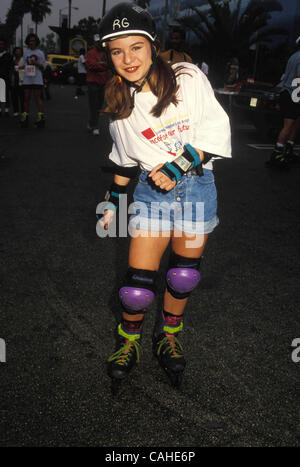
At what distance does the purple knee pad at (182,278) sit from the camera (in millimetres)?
2221

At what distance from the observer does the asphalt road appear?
1969 millimetres

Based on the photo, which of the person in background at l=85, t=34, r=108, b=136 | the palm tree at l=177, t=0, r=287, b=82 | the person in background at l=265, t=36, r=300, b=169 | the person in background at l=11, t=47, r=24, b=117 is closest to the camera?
the person in background at l=265, t=36, r=300, b=169

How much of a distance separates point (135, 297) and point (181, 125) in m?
0.89

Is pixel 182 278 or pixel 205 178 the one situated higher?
pixel 205 178

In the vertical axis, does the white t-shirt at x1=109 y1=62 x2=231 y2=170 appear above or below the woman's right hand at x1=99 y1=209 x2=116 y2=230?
above

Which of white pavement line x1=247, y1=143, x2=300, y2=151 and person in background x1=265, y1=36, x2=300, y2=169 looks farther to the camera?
white pavement line x1=247, y1=143, x2=300, y2=151

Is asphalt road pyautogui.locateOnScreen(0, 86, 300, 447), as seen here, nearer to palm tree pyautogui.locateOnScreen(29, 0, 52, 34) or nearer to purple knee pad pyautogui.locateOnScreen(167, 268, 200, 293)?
purple knee pad pyautogui.locateOnScreen(167, 268, 200, 293)

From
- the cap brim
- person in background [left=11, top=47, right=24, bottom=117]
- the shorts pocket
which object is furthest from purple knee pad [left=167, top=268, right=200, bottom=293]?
person in background [left=11, top=47, right=24, bottom=117]

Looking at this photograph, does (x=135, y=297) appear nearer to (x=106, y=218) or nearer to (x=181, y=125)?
(x=106, y=218)

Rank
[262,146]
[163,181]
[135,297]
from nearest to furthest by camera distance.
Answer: [163,181]
[135,297]
[262,146]

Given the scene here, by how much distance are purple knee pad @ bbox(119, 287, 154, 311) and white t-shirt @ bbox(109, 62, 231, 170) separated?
0.64m

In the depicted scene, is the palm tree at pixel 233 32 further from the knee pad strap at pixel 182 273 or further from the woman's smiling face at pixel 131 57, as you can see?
the knee pad strap at pixel 182 273

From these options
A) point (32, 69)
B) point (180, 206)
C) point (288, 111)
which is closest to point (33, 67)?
point (32, 69)

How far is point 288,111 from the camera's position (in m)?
6.94
